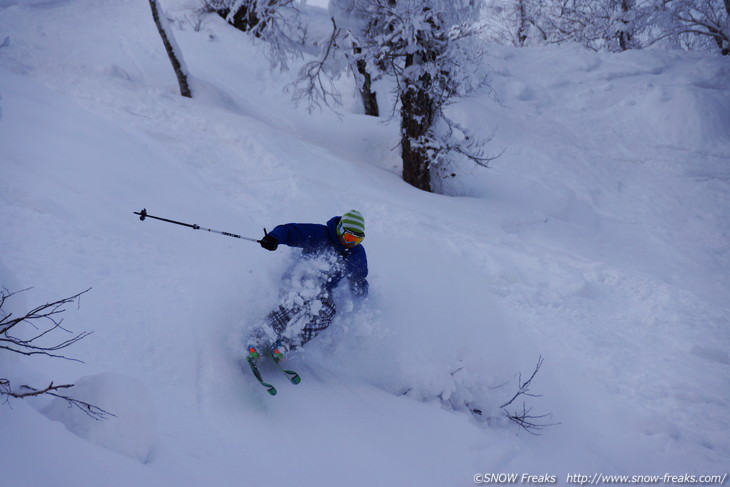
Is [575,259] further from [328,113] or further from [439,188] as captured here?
[328,113]

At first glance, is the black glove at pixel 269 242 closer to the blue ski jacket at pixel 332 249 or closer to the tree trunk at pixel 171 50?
the blue ski jacket at pixel 332 249

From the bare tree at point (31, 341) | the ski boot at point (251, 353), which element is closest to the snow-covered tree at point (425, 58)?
the ski boot at point (251, 353)

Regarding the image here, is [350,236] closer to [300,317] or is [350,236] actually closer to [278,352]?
[300,317]

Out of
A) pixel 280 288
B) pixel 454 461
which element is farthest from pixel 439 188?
pixel 454 461

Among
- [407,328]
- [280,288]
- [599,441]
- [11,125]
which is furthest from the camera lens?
[11,125]

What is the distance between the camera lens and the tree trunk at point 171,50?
33.7ft

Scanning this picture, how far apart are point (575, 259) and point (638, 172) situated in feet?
18.4

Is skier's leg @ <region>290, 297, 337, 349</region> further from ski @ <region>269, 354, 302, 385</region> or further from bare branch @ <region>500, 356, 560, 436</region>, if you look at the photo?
bare branch @ <region>500, 356, 560, 436</region>

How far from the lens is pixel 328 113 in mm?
12102

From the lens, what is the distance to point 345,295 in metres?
5.00

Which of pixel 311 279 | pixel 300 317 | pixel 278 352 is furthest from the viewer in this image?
pixel 311 279

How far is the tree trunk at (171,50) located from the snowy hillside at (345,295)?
1.18ft

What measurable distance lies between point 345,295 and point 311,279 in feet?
1.61

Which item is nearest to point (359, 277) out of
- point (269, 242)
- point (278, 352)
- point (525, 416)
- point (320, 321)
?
point (320, 321)
